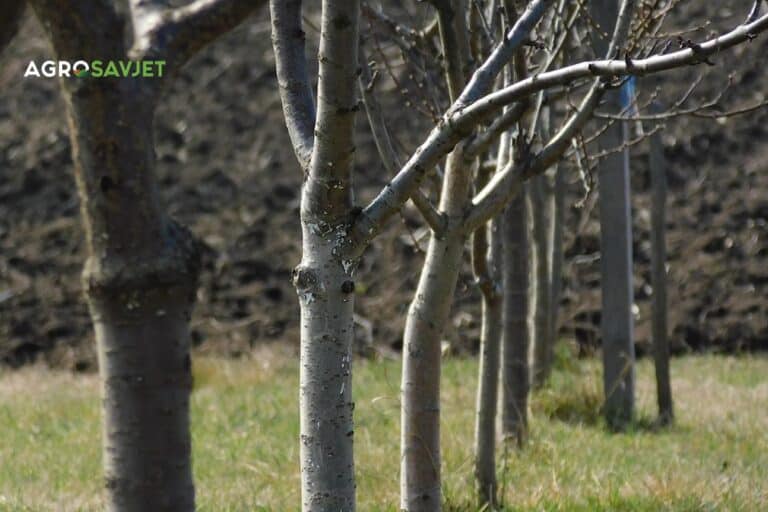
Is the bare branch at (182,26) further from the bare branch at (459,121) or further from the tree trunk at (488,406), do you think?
the tree trunk at (488,406)

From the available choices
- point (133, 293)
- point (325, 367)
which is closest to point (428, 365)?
point (133, 293)

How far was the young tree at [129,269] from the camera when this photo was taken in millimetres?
3768

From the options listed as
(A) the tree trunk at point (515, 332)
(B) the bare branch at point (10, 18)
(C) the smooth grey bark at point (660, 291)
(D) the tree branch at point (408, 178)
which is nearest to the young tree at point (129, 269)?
(B) the bare branch at point (10, 18)

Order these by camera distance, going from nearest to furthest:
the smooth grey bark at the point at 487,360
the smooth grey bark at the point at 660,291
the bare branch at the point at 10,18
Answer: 1. the bare branch at the point at 10,18
2. the smooth grey bark at the point at 487,360
3. the smooth grey bark at the point at 660,291

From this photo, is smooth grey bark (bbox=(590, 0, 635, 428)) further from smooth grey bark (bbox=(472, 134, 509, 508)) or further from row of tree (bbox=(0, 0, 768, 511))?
row of tree (bbox=(0, 0, 768, 511))

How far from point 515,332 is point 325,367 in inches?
107

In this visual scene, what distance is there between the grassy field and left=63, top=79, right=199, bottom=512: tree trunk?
3.08 ft

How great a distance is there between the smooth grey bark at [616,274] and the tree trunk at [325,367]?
3.76 metres

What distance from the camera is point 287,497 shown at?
4875mm

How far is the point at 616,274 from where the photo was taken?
6602 mm

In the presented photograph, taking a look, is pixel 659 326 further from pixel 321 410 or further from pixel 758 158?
pixel 758 158

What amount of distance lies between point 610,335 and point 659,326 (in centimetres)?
28

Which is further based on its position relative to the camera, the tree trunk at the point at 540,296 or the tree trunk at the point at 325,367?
the tree trunk at the point at 540,296

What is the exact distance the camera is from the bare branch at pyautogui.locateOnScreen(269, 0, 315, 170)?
3.16 m
